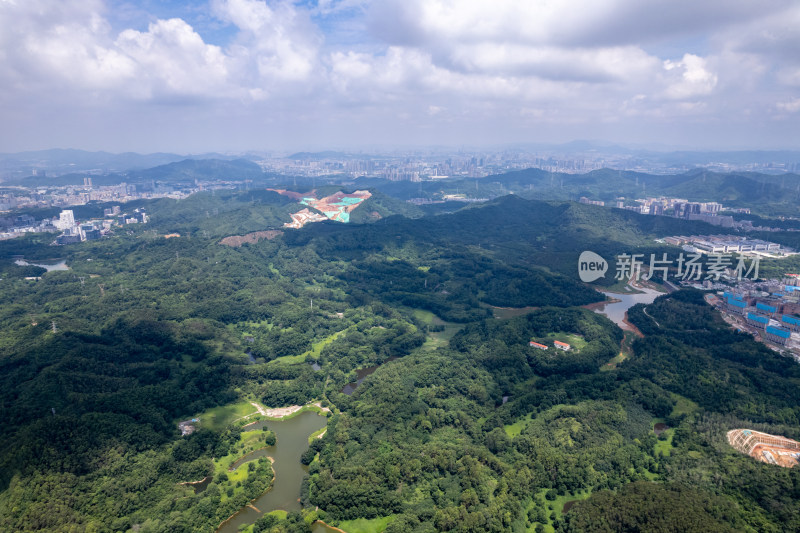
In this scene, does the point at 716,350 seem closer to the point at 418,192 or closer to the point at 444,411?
the point at 444,411

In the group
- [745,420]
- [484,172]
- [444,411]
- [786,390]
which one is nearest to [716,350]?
[786,390]

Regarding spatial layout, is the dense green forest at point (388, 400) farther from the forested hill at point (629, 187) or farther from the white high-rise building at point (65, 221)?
the forested hill at point (629, 187)

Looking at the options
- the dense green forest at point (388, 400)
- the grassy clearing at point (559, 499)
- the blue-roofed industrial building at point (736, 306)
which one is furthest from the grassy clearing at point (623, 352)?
the grassy clearing at point (559, 499)

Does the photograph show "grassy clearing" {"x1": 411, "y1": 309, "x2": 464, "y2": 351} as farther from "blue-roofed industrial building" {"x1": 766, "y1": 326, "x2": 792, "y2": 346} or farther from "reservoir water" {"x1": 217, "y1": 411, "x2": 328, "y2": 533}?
"blue-roofed industrial building" {"x1": 766, "y1": 326, "x2": 792, "y2": 346}

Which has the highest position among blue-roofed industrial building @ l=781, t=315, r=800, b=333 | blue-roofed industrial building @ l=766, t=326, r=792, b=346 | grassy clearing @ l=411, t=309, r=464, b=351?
blue-roofed industrial building @ l=781, t=315, r=800, b=333

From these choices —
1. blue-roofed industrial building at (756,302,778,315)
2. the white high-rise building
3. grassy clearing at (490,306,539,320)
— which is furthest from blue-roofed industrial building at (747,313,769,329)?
the white high-rise building

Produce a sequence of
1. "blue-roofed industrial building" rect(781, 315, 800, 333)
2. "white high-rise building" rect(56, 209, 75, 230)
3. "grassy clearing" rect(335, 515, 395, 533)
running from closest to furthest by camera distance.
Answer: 1. "grassy clearing" rect(335, 515, 395, 533)
2. "blue-roofed industrial building" rect(781, 315, 800, 333)
3. "white high-rise building" rect(56, 209, 75, 230)
